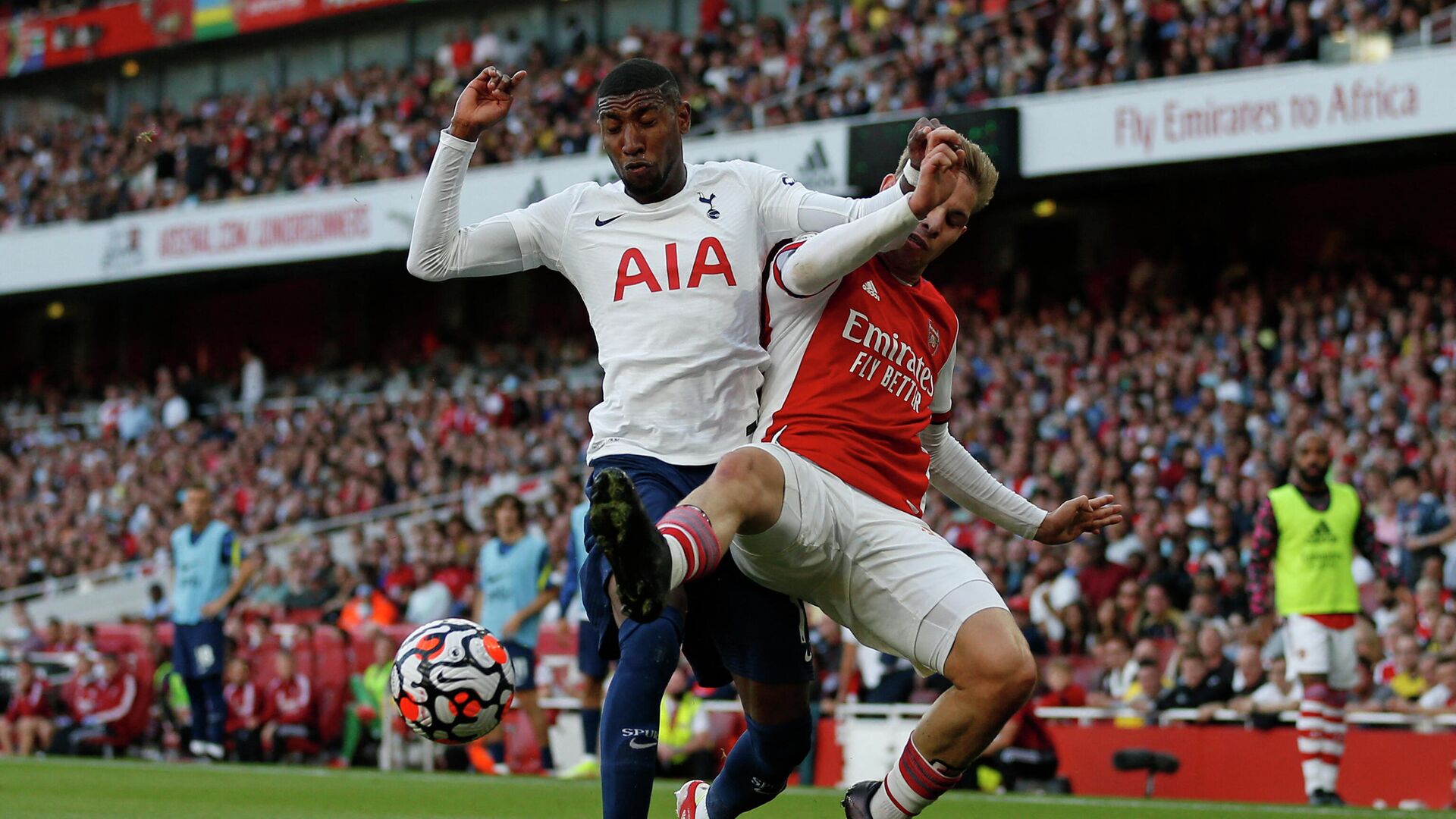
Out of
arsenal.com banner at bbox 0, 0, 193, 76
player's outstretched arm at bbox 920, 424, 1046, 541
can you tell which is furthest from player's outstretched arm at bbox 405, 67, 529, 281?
arsenal.com banner at bbox 0, 0, 193, 76

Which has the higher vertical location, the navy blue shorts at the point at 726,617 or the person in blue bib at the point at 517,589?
the navy blue shorts at the point at 726,617

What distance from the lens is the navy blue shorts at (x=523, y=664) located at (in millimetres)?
11680

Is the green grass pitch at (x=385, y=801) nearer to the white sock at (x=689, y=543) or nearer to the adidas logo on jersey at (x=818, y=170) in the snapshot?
the white sock at (x=689, y=543)

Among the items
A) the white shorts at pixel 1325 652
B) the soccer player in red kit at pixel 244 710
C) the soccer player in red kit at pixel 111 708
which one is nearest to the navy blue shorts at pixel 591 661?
the white shorts at pixel 1325 652

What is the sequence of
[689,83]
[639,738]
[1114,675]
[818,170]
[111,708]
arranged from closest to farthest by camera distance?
1. [639,738]
2. [1114,675]
3. [111,708]
4. [818,170]
5. [689,83]

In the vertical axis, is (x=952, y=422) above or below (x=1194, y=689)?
above

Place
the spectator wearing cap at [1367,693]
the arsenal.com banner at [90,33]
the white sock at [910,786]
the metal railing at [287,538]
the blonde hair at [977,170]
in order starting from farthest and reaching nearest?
the arsenal.com banner at [90,33], the metal railing at [287,538], the spectator wearing cap at [1367,693], the blonde hair at [977,170], the white sock at [910,786]

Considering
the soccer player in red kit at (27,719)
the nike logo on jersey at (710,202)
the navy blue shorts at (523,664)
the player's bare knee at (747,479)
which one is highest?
the nike logo on jersey at (710,202)

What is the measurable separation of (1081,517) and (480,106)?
2.27 metres

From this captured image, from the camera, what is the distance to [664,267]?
16.5ft

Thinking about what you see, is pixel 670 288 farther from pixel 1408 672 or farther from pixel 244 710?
pixel 244 710

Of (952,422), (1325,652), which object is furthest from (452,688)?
(952,422)

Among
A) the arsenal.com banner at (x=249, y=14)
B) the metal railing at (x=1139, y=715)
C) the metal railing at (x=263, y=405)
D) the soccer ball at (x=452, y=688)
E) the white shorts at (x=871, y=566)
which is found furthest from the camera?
the arsenal.com banner at (x=249, y=14)

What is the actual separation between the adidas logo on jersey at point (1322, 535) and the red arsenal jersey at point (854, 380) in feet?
15.9
